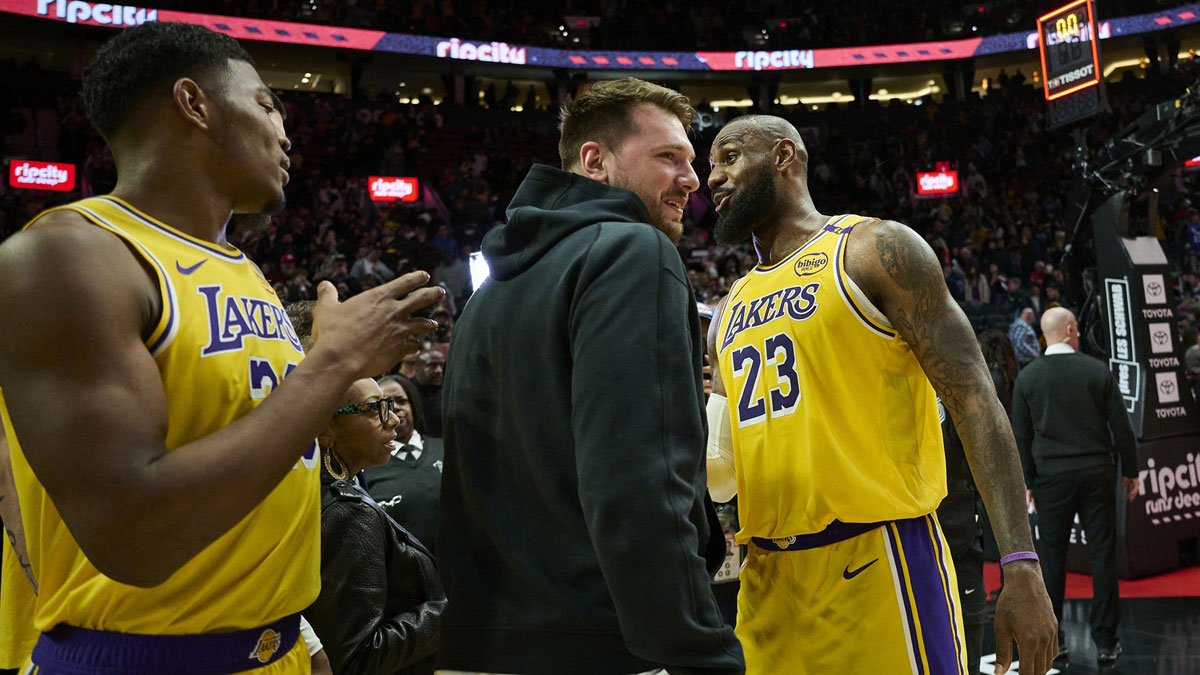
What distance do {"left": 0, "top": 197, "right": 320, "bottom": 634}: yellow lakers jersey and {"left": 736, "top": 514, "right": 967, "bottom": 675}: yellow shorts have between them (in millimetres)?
1378

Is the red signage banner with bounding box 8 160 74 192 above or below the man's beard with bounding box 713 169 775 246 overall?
above

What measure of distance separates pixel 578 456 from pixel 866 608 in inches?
48.9

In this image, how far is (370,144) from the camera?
67.1 feet

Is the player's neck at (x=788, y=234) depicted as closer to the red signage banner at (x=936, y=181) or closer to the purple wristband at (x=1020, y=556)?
the purple wristband at (x=1020, y=556)

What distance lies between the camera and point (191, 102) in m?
1.70

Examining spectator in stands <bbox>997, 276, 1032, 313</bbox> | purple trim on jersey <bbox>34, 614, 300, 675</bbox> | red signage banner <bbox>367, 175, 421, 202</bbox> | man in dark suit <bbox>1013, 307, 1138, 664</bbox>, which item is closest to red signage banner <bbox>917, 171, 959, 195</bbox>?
spectator in stands <bbox>997, 276, 1032, 313</bbox>

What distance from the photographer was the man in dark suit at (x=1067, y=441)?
20.7 feet

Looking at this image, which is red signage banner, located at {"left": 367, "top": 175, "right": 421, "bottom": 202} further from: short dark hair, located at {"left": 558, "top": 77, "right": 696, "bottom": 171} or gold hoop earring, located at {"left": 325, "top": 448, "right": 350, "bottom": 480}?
short dark hair, located at {"left": 558, "top": 77, "right": 696, "bottom": 171}

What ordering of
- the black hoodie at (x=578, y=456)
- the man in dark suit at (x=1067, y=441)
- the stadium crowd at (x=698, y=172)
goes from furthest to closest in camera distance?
the stadium crowd at (x=698, y=172) < the man in dark suit at (x=1067, y=441) < the black hoodie at (x=578, y=456)

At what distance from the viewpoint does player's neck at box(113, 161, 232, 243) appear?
1672 mm

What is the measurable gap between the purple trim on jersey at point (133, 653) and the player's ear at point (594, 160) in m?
1.15

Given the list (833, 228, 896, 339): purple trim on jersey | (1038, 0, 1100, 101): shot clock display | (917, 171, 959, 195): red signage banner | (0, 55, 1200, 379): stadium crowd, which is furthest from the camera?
(917, 171, 959, 195): red signage banner

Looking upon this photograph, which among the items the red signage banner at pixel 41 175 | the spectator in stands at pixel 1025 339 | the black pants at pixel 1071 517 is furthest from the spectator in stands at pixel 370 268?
the black pants at pixel 1071 517

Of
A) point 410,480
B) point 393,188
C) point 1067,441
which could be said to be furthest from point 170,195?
point 393,188
